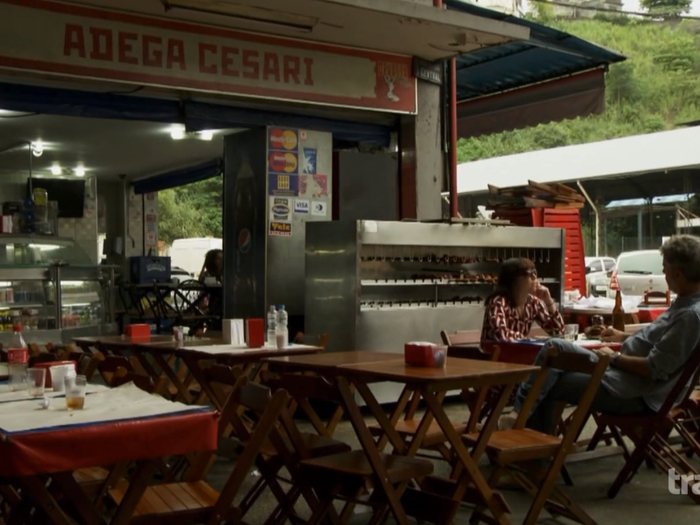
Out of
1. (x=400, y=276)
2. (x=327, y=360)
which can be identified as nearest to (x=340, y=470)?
(x=327, y=360)

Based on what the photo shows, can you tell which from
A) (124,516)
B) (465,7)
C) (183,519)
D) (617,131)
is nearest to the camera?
(124,516)

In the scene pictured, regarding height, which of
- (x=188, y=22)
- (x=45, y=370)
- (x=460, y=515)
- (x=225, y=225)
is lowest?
(x=460, y=515)

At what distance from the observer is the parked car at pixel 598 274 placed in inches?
822

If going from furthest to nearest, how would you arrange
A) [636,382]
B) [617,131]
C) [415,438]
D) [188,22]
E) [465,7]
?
[617,131]
[465,7]
[188,22]
[636,382]
[415,438]

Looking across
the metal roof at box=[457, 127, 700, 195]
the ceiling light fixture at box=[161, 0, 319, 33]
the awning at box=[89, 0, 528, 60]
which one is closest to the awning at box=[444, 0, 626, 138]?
the awning at box=[89, 0, 528, 60]

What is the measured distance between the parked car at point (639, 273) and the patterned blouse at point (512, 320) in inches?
469

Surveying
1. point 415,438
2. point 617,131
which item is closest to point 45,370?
point 415,438

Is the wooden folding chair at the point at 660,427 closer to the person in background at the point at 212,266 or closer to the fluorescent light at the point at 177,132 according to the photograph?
the fluorescent light at the point at 177,132

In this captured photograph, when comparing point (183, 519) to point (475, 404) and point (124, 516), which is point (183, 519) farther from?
point (475, 404)

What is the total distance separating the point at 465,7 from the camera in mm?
8898

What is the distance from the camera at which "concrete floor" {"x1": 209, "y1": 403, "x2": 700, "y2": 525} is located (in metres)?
4.62

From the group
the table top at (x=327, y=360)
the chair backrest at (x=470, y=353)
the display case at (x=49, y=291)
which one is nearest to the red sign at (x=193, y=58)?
the display case at (x=49, y=291)

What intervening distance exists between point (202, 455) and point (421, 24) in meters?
5.51

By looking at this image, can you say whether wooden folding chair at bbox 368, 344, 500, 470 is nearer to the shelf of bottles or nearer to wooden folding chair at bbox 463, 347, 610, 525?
wooden folding chair at bbox 463, 347, 610, 525
